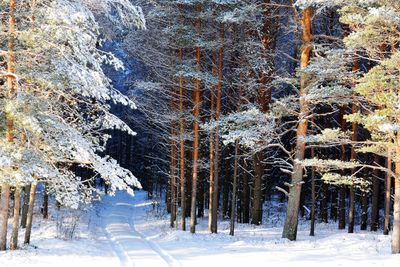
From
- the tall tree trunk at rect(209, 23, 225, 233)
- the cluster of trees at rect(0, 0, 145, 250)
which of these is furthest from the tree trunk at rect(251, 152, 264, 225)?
the cluster of trees at rect(0, 0, 145, 250)

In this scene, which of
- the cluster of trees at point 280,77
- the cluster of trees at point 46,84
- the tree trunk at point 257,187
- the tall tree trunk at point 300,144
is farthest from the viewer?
the tree trunk at point 257,187

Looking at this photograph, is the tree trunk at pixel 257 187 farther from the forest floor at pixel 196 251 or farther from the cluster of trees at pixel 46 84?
the cluster of trees at pixel 46 84

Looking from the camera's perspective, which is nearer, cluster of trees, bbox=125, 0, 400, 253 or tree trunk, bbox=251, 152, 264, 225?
cluster of trees, bbox=125, 0, 400, 253

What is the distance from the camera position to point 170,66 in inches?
757

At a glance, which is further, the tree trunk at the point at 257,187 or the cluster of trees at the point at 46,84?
the tree trunk at the point at 257,187

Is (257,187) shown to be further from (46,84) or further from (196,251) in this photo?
(46,84)

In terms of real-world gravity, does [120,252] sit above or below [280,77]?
below

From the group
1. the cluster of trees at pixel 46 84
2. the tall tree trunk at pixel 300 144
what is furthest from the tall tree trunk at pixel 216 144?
the cluster of trees at pixel 46 84

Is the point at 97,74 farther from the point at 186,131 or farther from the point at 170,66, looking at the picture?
the point at 186,131

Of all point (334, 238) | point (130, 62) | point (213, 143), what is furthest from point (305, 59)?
point (130, 62)

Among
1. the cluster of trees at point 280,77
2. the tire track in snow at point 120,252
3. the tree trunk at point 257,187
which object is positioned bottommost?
the tire track in snow at point 120,252

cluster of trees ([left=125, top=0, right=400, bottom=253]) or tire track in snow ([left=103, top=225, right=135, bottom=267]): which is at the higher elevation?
cluster of trees ([left=125, top=0, right=400, bottom=253])

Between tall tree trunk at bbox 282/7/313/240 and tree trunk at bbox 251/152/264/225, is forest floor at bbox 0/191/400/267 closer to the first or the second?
tall tree trunk at bbox 282/7/313/240

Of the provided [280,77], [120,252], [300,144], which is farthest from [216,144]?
[120,252]
